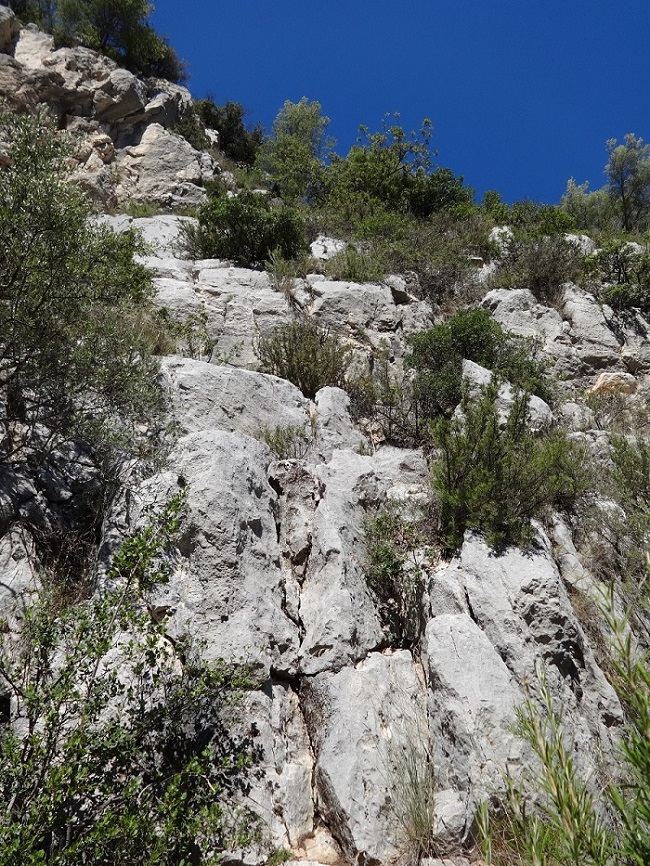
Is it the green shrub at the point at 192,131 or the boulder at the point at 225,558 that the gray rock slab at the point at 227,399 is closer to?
the boulder at the point at 225,558

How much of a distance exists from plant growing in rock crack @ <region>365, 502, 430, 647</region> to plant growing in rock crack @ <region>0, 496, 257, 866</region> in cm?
151

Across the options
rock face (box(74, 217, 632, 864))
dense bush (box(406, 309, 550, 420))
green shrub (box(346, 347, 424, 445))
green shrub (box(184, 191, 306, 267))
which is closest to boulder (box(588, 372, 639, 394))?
dense bush (box(406, 309, 550, 420))

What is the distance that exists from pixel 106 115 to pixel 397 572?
1645cm

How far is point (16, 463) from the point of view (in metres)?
4.85

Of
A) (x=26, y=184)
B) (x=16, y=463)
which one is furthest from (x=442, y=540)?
(x=26, y=184)

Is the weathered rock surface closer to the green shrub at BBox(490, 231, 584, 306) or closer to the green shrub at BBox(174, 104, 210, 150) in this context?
the green shrub at BBox(490, 231, 584, 306)

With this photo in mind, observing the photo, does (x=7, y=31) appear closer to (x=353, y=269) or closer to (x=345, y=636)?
A: (x=353, y=269)


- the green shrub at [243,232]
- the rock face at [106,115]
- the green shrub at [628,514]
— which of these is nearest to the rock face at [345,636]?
the green shrub at [628,514]

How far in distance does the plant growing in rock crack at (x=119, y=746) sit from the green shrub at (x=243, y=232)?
748 cm

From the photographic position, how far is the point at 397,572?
4723 mm

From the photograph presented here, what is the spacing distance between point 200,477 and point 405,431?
3323mm

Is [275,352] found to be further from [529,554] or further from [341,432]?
[529,554]

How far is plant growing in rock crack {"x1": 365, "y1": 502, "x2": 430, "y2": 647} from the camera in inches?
179

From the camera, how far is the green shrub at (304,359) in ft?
24.5
